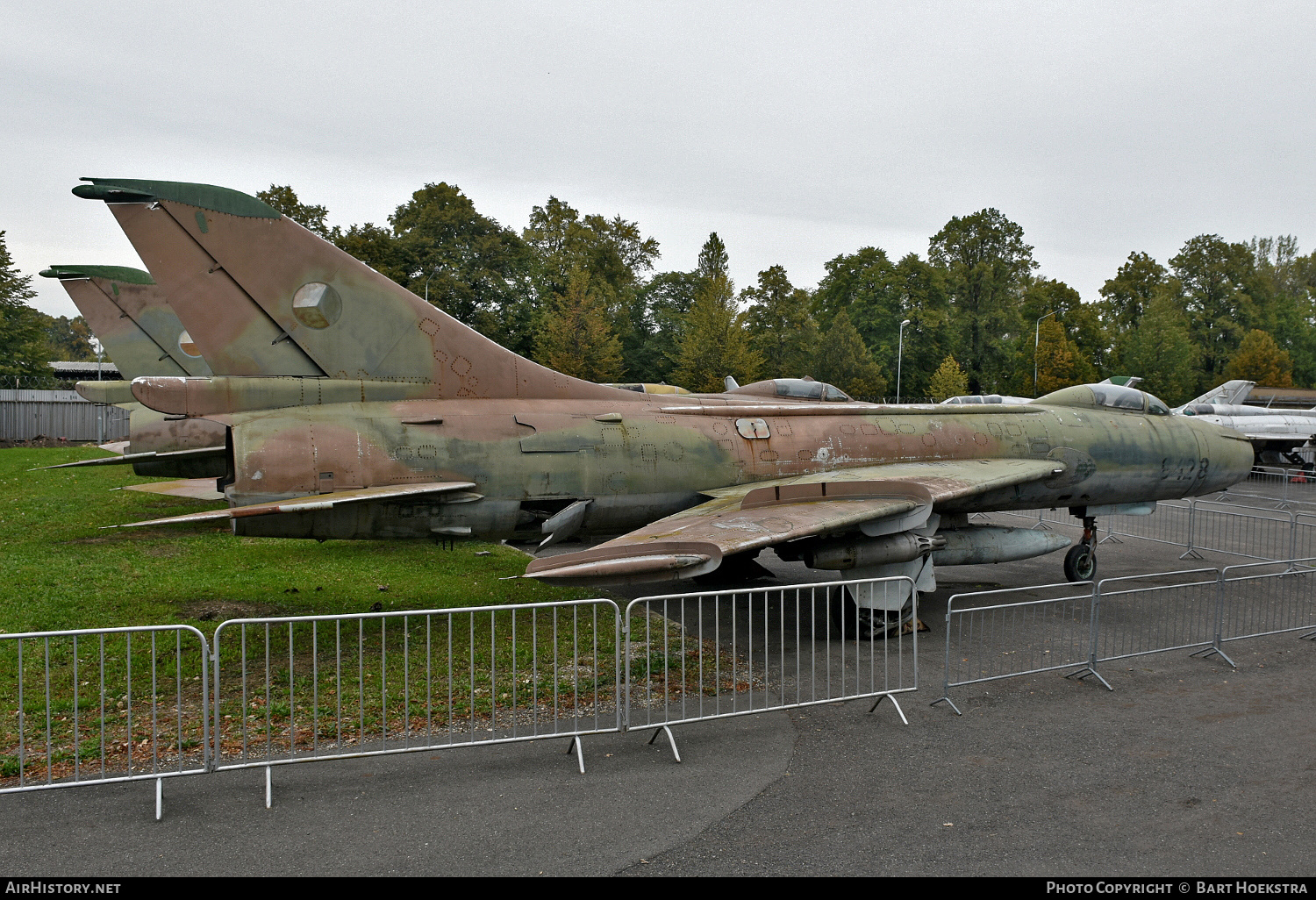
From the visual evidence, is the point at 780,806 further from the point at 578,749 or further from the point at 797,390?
the point at 797,390

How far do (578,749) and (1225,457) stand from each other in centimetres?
1161

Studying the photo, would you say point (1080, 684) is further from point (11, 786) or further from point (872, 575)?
point (11, 786)

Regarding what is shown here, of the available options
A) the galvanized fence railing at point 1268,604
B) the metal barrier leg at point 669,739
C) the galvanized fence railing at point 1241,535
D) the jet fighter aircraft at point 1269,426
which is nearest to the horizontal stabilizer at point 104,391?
the metal barrier leg at point 669,739

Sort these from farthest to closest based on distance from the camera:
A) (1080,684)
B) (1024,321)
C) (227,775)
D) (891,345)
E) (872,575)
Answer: (1024,321), (891,345), (872,575), (1080,684), (227,775)

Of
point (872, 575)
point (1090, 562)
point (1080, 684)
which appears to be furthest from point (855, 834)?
point (1090, 562)

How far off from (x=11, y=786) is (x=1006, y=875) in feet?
18.8

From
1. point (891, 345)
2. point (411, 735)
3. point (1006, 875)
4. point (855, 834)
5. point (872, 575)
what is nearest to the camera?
point (1006, 875)

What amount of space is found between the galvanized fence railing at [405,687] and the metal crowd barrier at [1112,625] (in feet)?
10.5

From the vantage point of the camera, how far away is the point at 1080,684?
728cm

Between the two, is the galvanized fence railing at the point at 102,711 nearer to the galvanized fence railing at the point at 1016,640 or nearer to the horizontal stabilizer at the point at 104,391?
the galvanized fence railing at the point at 1016,640

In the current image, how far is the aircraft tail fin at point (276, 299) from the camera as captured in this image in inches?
309

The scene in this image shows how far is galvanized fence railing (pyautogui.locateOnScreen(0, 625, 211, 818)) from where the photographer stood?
15.9 feet

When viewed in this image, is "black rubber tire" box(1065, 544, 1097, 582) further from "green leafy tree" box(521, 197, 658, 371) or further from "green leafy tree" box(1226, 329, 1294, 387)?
"green leafy tree" box(1226, 329, 1294, 387)

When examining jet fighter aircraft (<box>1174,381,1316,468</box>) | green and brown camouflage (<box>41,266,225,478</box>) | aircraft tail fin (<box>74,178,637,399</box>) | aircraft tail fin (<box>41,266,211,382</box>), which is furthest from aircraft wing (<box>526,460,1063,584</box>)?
jet fighter aircraft (<box>1174,381,1316,468</box>)
